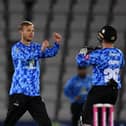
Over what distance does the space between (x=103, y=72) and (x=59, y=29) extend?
338 inches

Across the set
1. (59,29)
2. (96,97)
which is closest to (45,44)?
(96,97)

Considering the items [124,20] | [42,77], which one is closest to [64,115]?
[42,77]

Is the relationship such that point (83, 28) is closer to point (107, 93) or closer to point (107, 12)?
point (107, 12)

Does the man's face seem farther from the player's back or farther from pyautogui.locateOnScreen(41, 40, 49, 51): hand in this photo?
the player's back

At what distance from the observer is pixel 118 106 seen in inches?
694

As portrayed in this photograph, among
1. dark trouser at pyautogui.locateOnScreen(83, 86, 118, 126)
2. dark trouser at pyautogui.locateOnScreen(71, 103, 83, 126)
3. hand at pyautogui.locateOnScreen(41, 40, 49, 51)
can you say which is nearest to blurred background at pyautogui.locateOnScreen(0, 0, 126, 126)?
dark trouser at pyautogui.locateOnScreen(71, 103, 83, 126)

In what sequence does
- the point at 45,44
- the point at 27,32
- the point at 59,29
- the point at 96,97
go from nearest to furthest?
the point at 96,97 → the point at 45,44 → the point at 27,32 → the point at 59,29

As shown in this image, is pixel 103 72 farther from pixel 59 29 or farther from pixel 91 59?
pixel 59 29

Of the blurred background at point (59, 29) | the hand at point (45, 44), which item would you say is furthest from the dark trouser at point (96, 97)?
the blurred background at point (59, 29)

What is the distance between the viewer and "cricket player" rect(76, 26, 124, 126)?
10.1 metres

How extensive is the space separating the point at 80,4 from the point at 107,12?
28.1 inches

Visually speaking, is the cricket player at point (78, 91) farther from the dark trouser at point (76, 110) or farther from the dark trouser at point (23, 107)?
the dark trouser at point (23, 107)

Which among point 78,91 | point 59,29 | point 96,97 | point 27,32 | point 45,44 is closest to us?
point 96,97

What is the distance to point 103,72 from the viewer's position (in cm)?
1016
